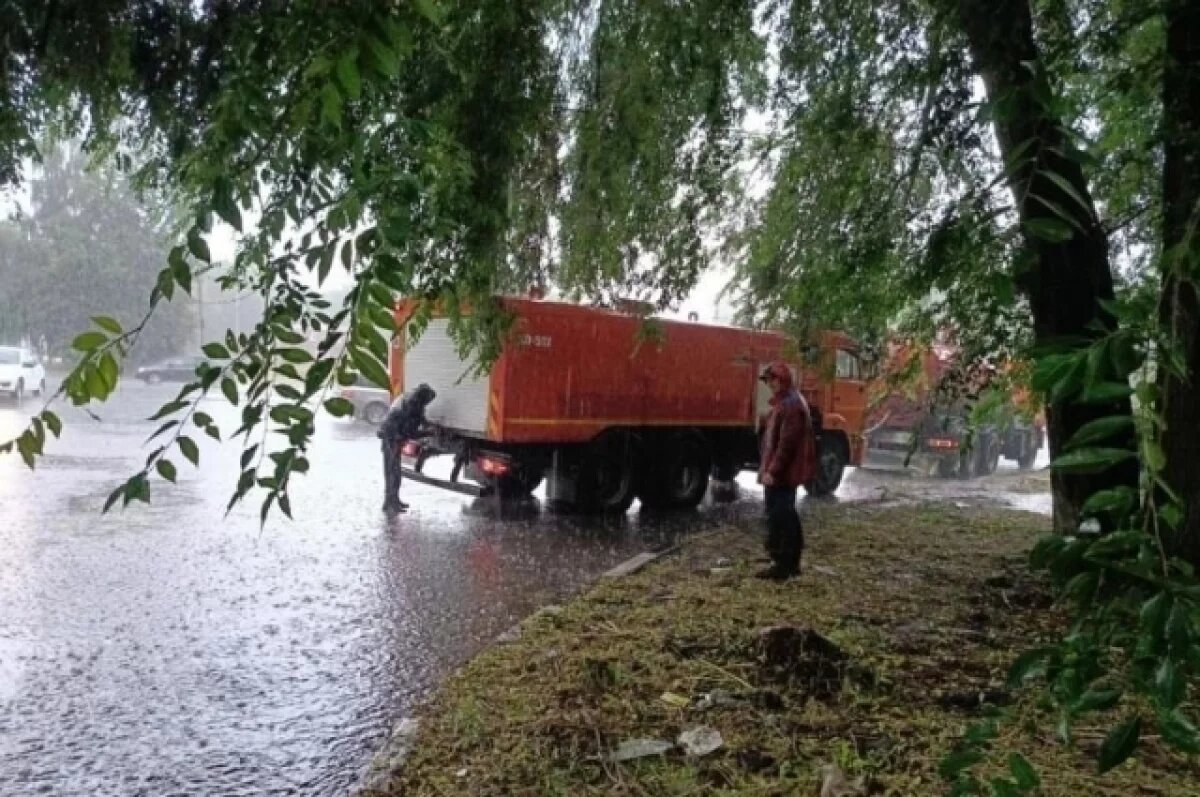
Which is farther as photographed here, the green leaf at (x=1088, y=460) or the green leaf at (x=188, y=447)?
the green leaf at (x=188, y=447)

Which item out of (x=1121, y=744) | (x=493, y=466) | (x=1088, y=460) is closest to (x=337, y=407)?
(x=1088, y=460)

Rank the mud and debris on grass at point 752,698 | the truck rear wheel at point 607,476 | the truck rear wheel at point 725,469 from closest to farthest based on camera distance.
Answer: the mud and debris on grass at point 752,698 → the truck rear wheel at point 607,476 → the truck rear wheel at point 725,469

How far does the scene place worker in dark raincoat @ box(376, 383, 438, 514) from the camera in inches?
416

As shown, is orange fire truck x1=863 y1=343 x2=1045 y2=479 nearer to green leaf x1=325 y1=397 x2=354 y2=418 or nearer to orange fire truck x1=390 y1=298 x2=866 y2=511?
orange fire truck x1=390 y1=298 x2=866 y2=511

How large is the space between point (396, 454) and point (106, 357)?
956 cm

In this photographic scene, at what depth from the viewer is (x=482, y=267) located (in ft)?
13.8

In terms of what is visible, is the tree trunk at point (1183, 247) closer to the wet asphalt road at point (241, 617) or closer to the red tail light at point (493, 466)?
the wet asphalt road at point (241, 617)

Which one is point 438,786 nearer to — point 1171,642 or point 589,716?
point 589,716

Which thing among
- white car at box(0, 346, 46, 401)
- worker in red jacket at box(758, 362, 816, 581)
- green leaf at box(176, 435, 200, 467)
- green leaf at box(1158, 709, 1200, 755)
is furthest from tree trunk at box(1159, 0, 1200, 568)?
white car at box(0, 346, 46, 401)

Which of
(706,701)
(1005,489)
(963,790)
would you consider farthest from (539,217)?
(1005,489)

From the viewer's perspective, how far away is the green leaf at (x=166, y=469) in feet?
4.67

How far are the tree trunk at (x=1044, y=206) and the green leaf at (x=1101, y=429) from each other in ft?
0.23

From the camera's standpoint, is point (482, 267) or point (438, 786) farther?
point (482, 267)

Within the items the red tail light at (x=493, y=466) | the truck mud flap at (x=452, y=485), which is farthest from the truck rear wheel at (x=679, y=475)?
the truck mud flap at (x=452, y=485)
